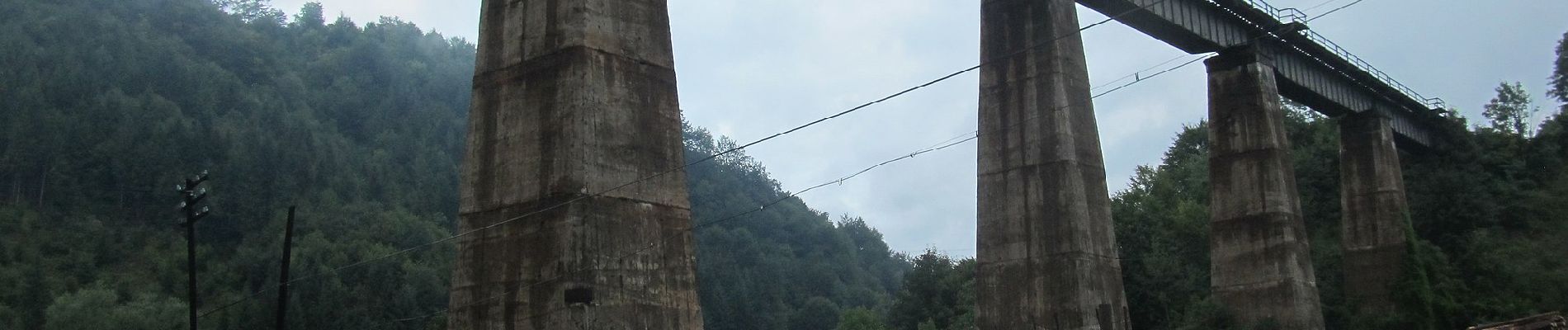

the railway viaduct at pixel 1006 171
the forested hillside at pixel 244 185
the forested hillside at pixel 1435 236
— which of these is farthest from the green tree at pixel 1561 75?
the forested hillside at pixel 244 185

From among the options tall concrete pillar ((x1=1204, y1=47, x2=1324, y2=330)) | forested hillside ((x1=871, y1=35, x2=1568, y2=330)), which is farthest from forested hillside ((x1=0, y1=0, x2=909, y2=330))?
tall concrete pillar ((x1=1204, y1=47, x2=1324, y2=330))

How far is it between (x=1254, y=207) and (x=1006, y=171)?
10.9 meters

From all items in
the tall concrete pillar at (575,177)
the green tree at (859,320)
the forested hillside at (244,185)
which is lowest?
the green tree at (859,320)

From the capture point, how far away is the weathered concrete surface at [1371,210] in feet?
148

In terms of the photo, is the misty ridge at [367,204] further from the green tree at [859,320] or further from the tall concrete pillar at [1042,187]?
the tall concrete pillar at [1042,187]

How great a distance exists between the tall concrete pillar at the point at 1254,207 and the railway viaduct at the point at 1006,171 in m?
0.05

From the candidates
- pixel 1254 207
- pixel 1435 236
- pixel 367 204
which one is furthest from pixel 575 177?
pixel 367 204

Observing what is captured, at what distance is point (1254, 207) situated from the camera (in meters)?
35.3

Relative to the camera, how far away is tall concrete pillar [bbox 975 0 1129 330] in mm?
26594

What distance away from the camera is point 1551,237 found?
159 feet

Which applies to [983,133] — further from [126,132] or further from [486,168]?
[126,132]

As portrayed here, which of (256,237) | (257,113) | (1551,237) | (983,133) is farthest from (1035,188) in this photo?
(257,113)

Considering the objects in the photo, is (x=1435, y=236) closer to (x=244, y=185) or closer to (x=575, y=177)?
(x=575, y=177)

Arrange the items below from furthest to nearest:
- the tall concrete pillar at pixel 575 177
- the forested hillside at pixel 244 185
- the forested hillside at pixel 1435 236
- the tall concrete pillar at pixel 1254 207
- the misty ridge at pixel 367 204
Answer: the forested hillside at pixel 244 185 < the misty ridge at pixel 367 204 < the forested hillside at pixel 1435 236 < the tall concrete pillar at pixel 1254 207 < the tall concrete pillar at pixel 575 177
